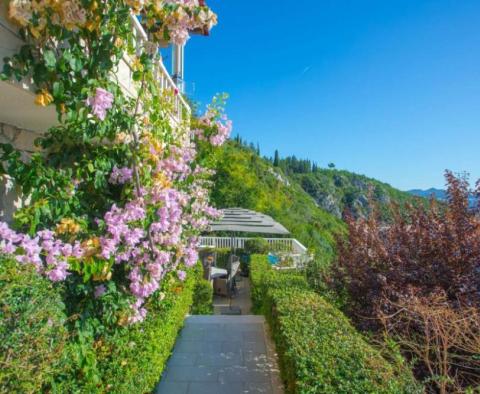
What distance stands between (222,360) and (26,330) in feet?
11.0

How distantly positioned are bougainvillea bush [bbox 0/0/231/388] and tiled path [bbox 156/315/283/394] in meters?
1.43

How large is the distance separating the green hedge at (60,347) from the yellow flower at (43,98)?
1.08 m

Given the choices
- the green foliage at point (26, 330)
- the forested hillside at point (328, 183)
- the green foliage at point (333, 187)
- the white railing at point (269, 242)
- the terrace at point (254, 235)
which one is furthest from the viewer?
the forested hillside at point (328, 183)

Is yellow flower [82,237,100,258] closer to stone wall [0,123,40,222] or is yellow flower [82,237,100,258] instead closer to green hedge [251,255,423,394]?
stone wall [0,123,40,222]

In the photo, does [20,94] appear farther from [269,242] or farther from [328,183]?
[328,183]

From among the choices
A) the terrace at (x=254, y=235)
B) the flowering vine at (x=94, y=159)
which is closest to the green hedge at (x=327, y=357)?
the flowering vine at (x=94, y=159)

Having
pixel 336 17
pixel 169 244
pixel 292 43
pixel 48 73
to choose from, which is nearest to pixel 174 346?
pixel 169 244

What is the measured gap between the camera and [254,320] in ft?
20.0

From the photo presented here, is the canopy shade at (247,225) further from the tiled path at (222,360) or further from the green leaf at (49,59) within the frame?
the green leaf at (49,59)

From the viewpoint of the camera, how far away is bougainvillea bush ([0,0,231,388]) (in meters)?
2.22

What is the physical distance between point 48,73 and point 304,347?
304 cm

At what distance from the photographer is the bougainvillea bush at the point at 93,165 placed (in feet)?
7.27

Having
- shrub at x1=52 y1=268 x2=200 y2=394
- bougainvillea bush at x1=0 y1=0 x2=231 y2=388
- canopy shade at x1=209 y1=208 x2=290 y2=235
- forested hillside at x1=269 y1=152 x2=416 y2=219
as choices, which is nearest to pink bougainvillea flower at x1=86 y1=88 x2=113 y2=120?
bougainvillea bush at x1=0 y1=0 x2=231 y2=388

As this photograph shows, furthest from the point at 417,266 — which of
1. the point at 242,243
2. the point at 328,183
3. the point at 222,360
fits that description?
the point at 328,183
